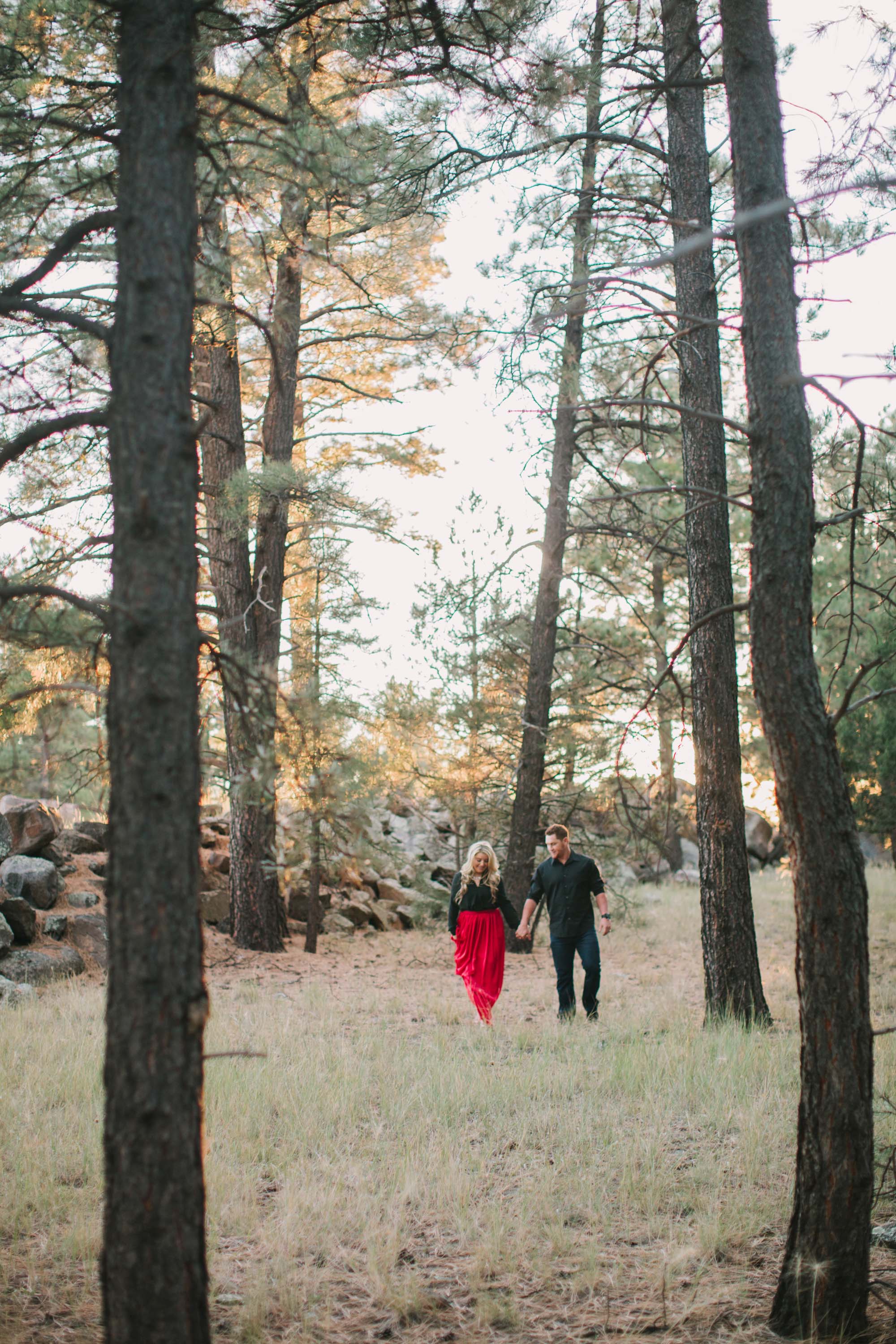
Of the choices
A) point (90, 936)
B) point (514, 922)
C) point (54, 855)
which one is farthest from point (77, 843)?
point (514, 922)

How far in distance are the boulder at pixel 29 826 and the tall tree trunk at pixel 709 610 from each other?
318 inches

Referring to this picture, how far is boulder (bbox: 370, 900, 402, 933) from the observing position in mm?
16266

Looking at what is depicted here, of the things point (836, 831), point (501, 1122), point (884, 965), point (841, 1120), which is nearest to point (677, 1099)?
point (501, 1122)

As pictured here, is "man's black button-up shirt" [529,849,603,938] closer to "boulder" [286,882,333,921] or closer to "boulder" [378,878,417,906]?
"boulder" [286,882,333,921]

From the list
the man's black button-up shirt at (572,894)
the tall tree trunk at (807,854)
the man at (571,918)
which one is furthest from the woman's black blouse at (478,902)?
the tall tree trunk at (807,854)

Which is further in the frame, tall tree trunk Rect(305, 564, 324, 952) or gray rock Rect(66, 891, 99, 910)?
tall tree trunk Rect(305, 564, 324, 952)

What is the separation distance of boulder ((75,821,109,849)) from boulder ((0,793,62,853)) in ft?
4.06

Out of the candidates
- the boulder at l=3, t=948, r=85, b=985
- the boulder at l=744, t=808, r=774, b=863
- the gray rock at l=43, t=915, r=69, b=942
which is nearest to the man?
the boulder at l=3, t=948, r=85, b=985

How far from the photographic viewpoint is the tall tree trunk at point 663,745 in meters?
8.50

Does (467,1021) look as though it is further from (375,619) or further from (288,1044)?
(375,619)

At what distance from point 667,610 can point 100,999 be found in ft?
46.8

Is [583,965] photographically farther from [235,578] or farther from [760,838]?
[760,838]

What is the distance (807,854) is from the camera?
3775mm

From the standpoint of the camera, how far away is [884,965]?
11.9 metres
